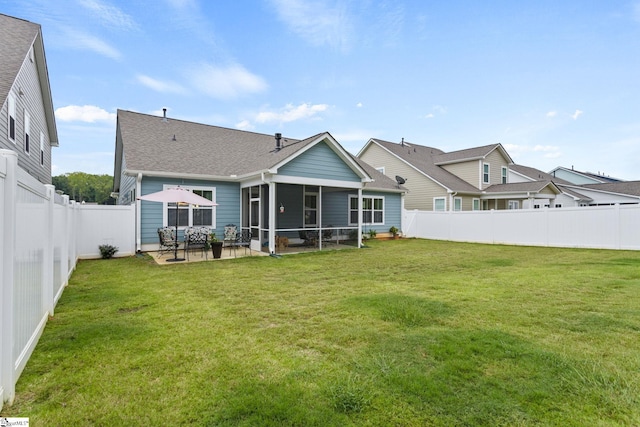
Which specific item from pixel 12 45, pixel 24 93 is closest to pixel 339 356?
pixel 24 93

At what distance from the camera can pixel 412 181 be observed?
73.5 ft

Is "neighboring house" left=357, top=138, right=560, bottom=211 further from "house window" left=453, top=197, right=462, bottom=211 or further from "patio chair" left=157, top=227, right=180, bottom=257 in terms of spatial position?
"patio chair" left=157, top=227, right=180, bottom=257

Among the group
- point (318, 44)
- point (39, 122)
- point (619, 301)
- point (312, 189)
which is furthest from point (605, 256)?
point (39, 122)

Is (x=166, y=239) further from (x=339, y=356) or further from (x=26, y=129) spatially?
(x=339, y=356)

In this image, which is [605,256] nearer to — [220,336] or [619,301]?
[619,301]

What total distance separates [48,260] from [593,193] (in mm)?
37860

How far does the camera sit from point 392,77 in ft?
54.0

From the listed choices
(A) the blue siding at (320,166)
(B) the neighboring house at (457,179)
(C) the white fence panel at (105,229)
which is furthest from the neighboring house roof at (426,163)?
(C) the white fence panel at (105,229)

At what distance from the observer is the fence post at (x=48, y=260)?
404 centimetres

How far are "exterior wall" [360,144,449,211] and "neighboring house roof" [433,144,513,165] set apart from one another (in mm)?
3926

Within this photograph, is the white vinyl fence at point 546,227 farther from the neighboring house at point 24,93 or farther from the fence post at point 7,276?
the neighboring house at point 24,93

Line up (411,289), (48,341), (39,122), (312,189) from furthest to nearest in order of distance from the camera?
(312,189) < (39,122) < (411,289) < (48,341)

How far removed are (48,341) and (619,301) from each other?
8.10m

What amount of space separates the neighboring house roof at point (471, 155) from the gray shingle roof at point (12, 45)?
78.3ft
